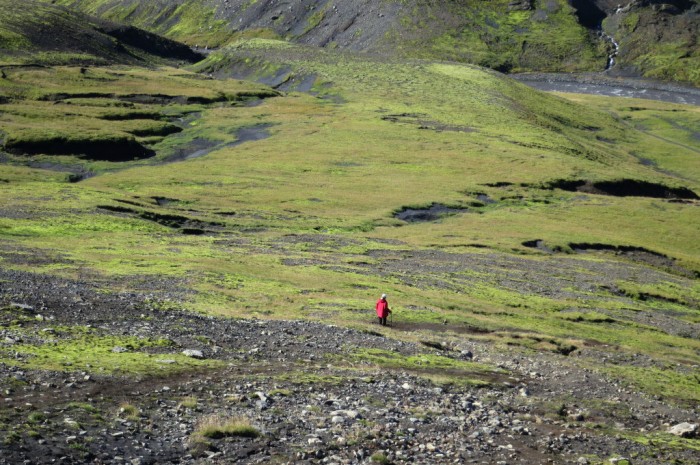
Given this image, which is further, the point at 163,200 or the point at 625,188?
the point at 625,188

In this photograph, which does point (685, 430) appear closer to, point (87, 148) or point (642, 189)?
point (642, 189)

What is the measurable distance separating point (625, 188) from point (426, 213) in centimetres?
5309

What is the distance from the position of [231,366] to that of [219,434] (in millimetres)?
8001

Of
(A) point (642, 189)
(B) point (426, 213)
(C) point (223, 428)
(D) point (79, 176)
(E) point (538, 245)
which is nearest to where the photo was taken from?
(C) point (223, 428)

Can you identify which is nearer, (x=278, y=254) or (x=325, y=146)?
(x=278, y=254)

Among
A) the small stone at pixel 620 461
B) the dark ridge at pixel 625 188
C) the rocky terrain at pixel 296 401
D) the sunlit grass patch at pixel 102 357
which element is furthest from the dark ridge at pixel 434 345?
the dark ridge at pixel 625 188

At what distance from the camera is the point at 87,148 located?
→ 5763 inches

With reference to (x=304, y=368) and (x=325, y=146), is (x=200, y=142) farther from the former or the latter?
(x=304, y=368)

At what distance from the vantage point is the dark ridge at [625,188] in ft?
468

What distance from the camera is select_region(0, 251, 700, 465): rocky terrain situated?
2219cm

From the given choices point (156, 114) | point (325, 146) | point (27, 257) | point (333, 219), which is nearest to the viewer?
point (27, 257)

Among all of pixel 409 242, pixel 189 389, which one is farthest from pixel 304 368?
pixel 409 242

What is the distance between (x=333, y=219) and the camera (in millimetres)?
105312

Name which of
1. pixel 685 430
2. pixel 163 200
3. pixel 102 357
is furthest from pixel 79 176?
pixel 685 430
